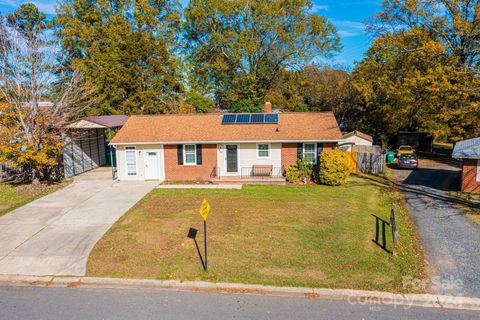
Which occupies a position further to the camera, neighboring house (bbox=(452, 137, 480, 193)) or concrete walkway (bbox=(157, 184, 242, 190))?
concrete walkway (bbox=(157, 184, 242, 190))

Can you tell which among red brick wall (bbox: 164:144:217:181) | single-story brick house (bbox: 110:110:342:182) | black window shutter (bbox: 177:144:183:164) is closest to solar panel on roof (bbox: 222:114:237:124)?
single-story brick house (bbox: 110:110:342:182)

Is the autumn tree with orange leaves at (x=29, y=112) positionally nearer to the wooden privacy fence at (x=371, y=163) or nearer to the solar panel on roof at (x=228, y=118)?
the solar panel on roof at (x=228, y=118)

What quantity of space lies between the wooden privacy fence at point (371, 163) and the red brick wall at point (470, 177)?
616cm

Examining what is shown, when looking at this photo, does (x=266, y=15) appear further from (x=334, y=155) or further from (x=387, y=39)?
(x=334, y=155)

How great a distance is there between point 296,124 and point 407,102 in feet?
48.0

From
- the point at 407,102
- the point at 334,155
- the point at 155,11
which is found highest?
the point at 155,11

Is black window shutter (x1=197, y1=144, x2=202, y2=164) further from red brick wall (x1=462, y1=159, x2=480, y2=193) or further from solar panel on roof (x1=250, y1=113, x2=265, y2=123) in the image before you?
red brick wall (x1=462, y1=159, x2=480, y2=193)

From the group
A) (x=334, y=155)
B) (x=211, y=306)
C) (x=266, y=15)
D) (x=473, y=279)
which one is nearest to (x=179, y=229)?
(x=211, y=306)

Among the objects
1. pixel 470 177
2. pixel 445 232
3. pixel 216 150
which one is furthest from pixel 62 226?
pixel 470 177

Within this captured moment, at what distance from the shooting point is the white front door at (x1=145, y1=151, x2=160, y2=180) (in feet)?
69.3

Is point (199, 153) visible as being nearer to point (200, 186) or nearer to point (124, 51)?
point (200, 186)

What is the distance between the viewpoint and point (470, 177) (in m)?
17.8

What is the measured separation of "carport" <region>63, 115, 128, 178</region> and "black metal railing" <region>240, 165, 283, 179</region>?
850 cm

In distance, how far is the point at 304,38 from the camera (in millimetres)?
38250
